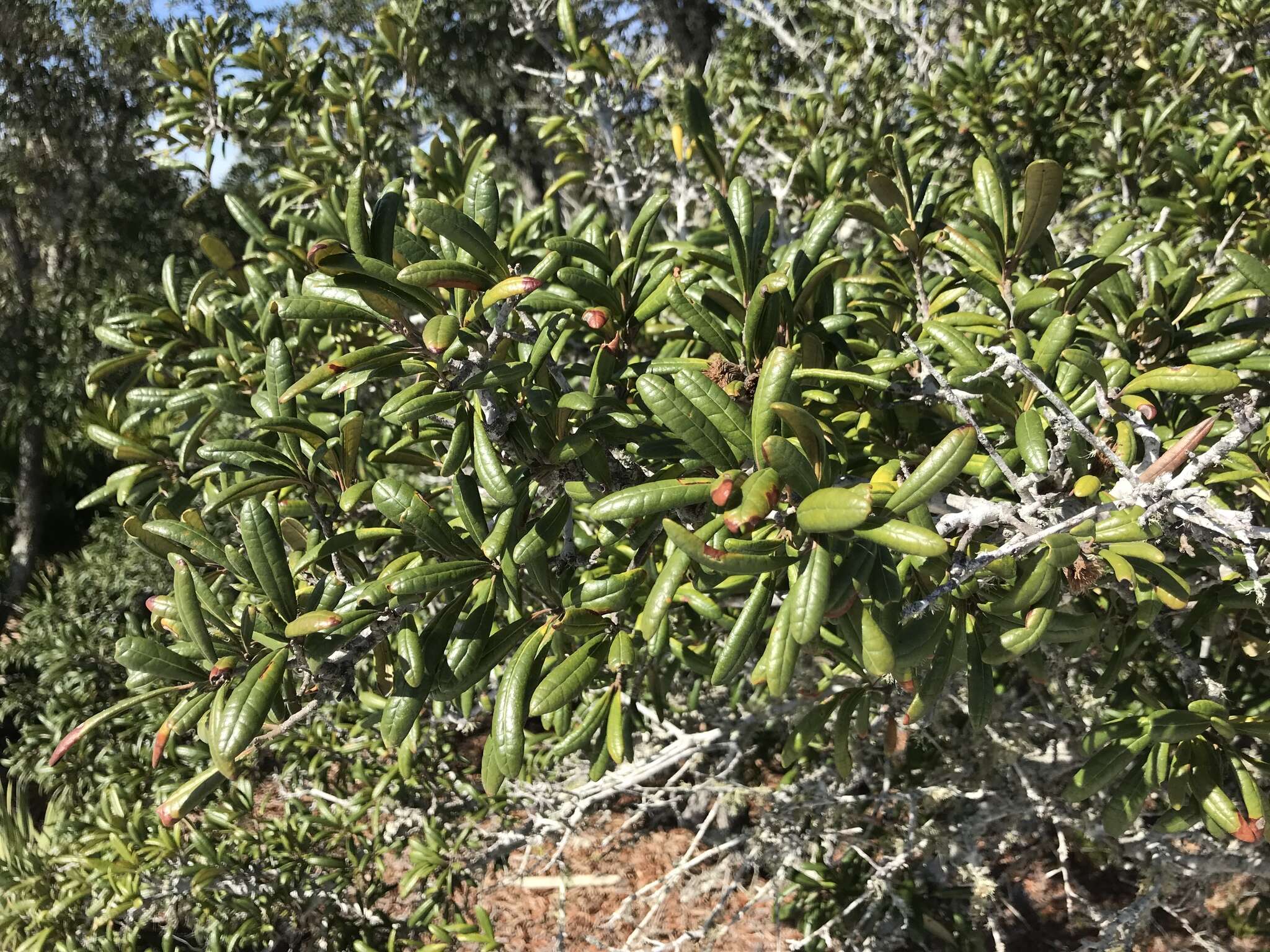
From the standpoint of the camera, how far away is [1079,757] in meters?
2.81

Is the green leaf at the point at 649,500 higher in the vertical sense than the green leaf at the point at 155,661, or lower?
lower

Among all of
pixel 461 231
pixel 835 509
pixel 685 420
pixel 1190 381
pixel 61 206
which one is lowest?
pixel 1190 381

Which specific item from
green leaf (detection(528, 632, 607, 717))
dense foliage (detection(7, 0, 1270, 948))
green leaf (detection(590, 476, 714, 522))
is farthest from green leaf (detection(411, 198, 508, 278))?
green leaf (detection(528, 632, 607, 717))

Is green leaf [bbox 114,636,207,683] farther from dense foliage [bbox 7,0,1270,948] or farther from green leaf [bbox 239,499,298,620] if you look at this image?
green leaf [bbox 239,499,298,620]

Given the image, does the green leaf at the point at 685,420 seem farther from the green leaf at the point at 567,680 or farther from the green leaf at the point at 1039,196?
the green leaf at the point at 1039,196

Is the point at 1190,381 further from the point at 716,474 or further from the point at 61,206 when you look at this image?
the point at 61,206

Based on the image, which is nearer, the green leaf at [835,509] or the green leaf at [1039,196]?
the green leaf at [835,509]

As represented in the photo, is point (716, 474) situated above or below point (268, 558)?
below

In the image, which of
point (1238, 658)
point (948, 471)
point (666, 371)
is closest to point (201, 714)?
point (666, 371)

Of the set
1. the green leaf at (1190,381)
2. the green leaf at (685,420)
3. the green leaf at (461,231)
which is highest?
the green leaf at (461,231)

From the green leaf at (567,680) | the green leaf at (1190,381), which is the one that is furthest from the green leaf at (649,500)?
the green leaf at (1190,381)

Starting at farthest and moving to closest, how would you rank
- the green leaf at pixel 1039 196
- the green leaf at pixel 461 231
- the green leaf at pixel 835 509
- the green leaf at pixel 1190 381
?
the green leaf at pixel 1039 196, the green leaf at pixel 1190 381, the green leaf at pixel 461 231, the green leaf at pixel 835 509

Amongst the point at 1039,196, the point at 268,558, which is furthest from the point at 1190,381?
the point at 268,558

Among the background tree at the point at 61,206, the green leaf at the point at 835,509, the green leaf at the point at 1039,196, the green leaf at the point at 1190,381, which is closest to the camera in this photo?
the green leaf at the point at 835,509
